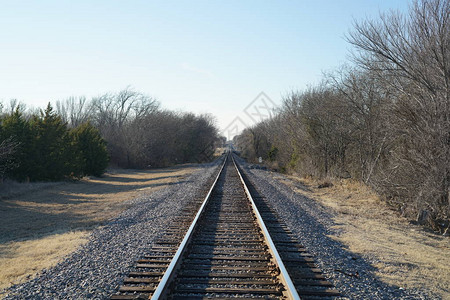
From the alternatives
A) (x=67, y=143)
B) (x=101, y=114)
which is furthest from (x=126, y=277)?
(x=101, y=114)

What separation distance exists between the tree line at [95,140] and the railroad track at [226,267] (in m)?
13.9

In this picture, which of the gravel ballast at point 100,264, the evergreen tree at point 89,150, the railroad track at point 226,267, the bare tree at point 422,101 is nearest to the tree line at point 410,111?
the bare tree at point 422,101

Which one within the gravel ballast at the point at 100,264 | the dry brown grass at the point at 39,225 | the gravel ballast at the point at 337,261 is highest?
the gravel ballast at the point at 337,261

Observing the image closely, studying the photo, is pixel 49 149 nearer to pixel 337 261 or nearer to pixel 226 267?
pixel 226 267

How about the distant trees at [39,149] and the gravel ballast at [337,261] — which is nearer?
the gravel ballast at [337,261]

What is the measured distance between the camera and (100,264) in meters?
5.97

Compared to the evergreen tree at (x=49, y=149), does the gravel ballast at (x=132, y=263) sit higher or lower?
lower

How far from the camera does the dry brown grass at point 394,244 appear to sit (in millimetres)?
5727

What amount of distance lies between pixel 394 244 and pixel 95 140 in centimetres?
2843

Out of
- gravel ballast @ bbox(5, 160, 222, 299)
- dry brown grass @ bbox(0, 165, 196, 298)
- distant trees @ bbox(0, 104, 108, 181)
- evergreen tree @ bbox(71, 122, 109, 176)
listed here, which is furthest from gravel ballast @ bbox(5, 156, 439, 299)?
evergreen tree @ bbox(71, 122, 109, 176)

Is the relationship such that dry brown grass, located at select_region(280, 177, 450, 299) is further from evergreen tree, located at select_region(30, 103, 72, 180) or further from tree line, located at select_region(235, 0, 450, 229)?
evergreen tree, located at select_region(30, 103, 72, 180)

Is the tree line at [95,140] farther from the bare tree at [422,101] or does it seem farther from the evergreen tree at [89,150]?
the bare tree at [422,101]

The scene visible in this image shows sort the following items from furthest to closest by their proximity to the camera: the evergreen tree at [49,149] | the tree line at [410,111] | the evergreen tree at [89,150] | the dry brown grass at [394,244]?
the evergreen tree at [89,150]
the evergreen tree at [49,149]
the tree line at [410,111]
the dry brown grass at [394,244]

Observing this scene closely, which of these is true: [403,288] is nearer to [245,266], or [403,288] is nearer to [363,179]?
[245,266]
